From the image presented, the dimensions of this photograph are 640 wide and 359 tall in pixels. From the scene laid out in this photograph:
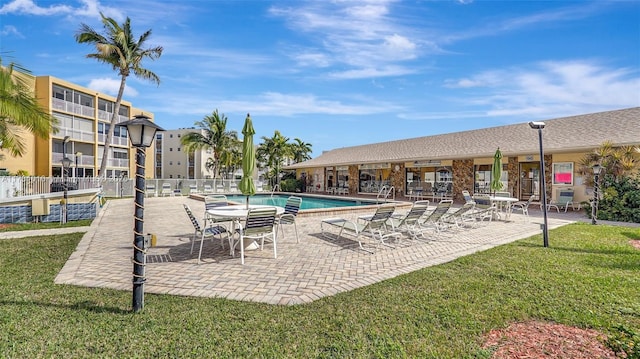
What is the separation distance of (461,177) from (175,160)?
1778 inches

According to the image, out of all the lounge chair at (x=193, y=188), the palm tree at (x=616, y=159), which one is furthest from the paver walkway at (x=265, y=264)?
the lounge chair at (x=193, y=188)

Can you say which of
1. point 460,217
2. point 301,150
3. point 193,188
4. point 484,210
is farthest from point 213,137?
point 484,210

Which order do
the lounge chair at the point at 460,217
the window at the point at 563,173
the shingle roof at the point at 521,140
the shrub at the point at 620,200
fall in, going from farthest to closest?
the window at the point at 563,173, the shingle roof at the point at 521,140, the shrub at the point at 620,200, the lounge chair at the point at 460,217

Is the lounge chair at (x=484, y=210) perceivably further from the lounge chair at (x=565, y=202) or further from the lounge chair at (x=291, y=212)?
the lounge chair at (x=291, y=212)

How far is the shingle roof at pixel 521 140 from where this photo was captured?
48.0 ft

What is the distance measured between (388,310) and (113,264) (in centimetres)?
497

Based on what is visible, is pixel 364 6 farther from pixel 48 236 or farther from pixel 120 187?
pixel 120 187

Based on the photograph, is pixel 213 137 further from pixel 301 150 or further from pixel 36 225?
pixel 36 225

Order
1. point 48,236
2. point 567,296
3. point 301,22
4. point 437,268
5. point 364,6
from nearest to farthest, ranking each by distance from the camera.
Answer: point 567,296, point 437,268, point 48,236, point 364,6, point 301,22

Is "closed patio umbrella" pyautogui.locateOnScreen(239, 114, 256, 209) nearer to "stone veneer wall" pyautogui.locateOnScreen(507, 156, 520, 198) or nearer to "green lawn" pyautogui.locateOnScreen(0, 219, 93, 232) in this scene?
"green lawn" pyautogui.locateOnScreen(0, 219, 93, 232)

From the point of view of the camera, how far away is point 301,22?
1092 cm

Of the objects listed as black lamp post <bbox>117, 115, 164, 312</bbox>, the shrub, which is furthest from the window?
black lamp post <bbox>117, 115, 164, 312</bbox>

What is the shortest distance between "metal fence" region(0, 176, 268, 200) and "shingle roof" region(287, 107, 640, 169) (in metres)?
12.5

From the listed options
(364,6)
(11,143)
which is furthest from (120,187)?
(364,6)
